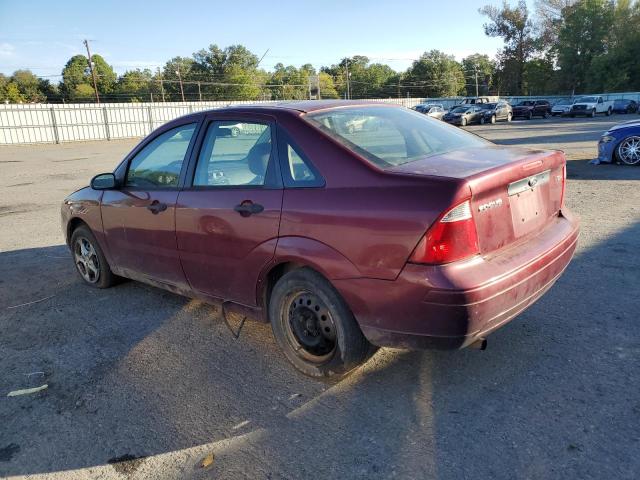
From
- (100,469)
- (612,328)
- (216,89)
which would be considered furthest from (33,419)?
(216,89)

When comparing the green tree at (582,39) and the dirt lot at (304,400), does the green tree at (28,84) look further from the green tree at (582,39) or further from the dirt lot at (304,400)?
the dirt lot at (304,400)

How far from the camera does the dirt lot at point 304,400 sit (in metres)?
2.47

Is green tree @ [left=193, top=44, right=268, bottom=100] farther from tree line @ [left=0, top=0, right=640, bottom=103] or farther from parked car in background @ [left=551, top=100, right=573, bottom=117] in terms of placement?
parked car in background @ [left=551, top=100, right=573, bottom=117]

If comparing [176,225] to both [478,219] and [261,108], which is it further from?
[478,219]

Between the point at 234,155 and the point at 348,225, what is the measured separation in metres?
1.24

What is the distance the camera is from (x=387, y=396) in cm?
300

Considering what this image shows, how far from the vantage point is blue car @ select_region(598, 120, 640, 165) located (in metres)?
11.3

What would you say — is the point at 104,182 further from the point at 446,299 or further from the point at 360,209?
the point at 446,299

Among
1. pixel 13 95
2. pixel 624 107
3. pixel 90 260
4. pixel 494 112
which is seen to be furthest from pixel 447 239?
pixel 13 95

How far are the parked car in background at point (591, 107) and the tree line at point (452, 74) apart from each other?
86.1 feet

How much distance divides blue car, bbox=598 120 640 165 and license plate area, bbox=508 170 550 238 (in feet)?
32.0

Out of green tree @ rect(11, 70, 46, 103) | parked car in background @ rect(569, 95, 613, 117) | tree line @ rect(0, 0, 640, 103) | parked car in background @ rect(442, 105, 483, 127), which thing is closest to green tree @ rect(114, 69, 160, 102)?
tree line @ rect(0, 0, 640, 103)

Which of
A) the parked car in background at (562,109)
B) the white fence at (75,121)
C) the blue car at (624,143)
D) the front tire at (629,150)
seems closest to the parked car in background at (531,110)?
the parked car in background at (562,109)

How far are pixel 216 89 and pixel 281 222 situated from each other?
7609 cm
